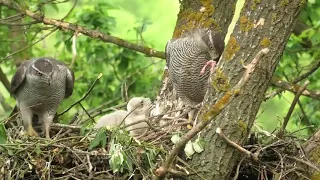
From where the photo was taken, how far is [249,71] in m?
3.37

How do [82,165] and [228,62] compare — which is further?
[82,165]

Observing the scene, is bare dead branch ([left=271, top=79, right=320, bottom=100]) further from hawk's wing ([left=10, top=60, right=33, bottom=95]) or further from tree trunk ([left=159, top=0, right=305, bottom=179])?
hawk's wing ([left=10, top=60, right=33, bottom=95])

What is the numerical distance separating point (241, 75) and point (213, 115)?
0.61 metres

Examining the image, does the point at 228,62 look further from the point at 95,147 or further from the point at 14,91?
the point at 14,91

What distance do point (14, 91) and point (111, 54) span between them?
254 cm

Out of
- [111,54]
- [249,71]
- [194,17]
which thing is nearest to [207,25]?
[194,17]

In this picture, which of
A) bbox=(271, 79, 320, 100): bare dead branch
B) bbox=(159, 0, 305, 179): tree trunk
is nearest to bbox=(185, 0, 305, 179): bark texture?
bbox=(159, 0, 305, 179): tree trunk

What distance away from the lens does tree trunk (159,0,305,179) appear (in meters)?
3.97

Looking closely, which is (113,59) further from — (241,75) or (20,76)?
(241,75)

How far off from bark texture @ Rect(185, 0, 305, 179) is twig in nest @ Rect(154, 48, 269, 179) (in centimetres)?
24

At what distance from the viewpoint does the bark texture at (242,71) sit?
156 inches

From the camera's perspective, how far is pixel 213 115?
3.40 m

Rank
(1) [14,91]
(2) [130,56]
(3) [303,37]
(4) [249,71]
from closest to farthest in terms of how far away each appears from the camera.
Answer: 1. (4) [249,71]
2. (1) [14,91]
3. (3) [303,37]
4. (2) [130,56]

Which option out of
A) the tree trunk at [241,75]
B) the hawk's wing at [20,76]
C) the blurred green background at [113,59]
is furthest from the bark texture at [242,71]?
the blurred green background at [113,59]
